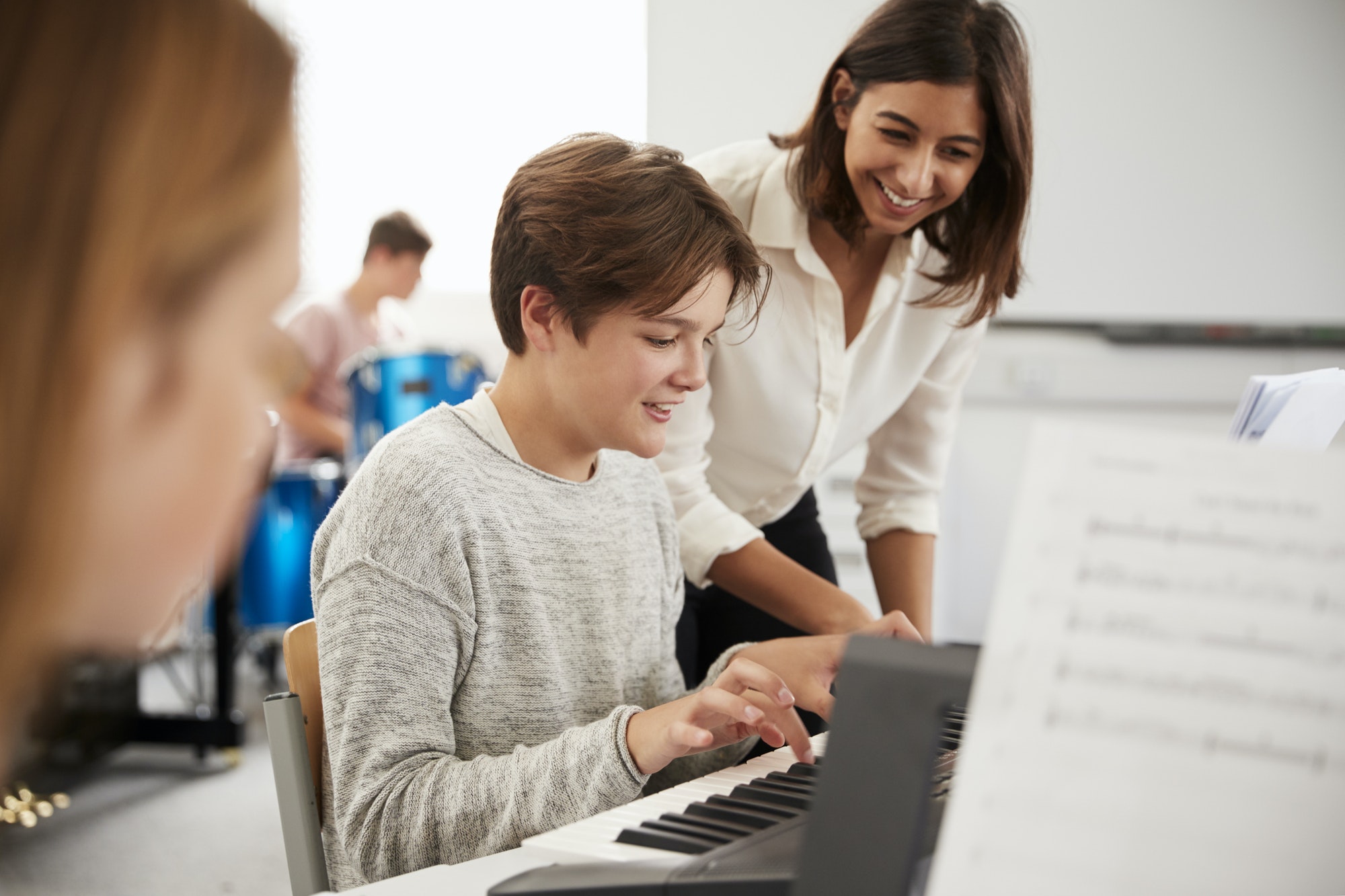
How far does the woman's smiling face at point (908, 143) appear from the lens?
4.17ft

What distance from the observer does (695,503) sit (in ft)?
4.51

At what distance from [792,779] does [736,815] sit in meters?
0.13

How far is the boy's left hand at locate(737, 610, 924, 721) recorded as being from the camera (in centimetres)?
102

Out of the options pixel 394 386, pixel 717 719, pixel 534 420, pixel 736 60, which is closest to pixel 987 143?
pixel 534 420

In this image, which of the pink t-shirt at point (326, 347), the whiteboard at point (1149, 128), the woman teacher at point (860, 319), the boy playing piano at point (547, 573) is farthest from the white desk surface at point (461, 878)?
the pink t-shirt at point (326, 347)

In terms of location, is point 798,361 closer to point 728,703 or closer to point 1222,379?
point 728,703

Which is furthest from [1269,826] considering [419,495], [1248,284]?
[1248,284]

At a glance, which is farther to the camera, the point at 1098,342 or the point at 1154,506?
the point at 1098,342

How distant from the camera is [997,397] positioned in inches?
122

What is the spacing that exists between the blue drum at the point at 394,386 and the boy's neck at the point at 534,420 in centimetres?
190

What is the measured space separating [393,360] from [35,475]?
270cm

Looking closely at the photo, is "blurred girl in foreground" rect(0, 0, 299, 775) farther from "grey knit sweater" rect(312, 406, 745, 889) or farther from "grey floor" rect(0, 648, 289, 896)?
"grey floor" rect(0, 648, 289, 896)

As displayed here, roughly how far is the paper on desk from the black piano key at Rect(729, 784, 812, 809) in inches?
19.7

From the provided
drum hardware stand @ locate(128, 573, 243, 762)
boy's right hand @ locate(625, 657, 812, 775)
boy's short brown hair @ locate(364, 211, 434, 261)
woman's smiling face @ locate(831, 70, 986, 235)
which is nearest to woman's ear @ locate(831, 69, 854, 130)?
woman's smiling face @ locate(831, 70, 986, 235)
